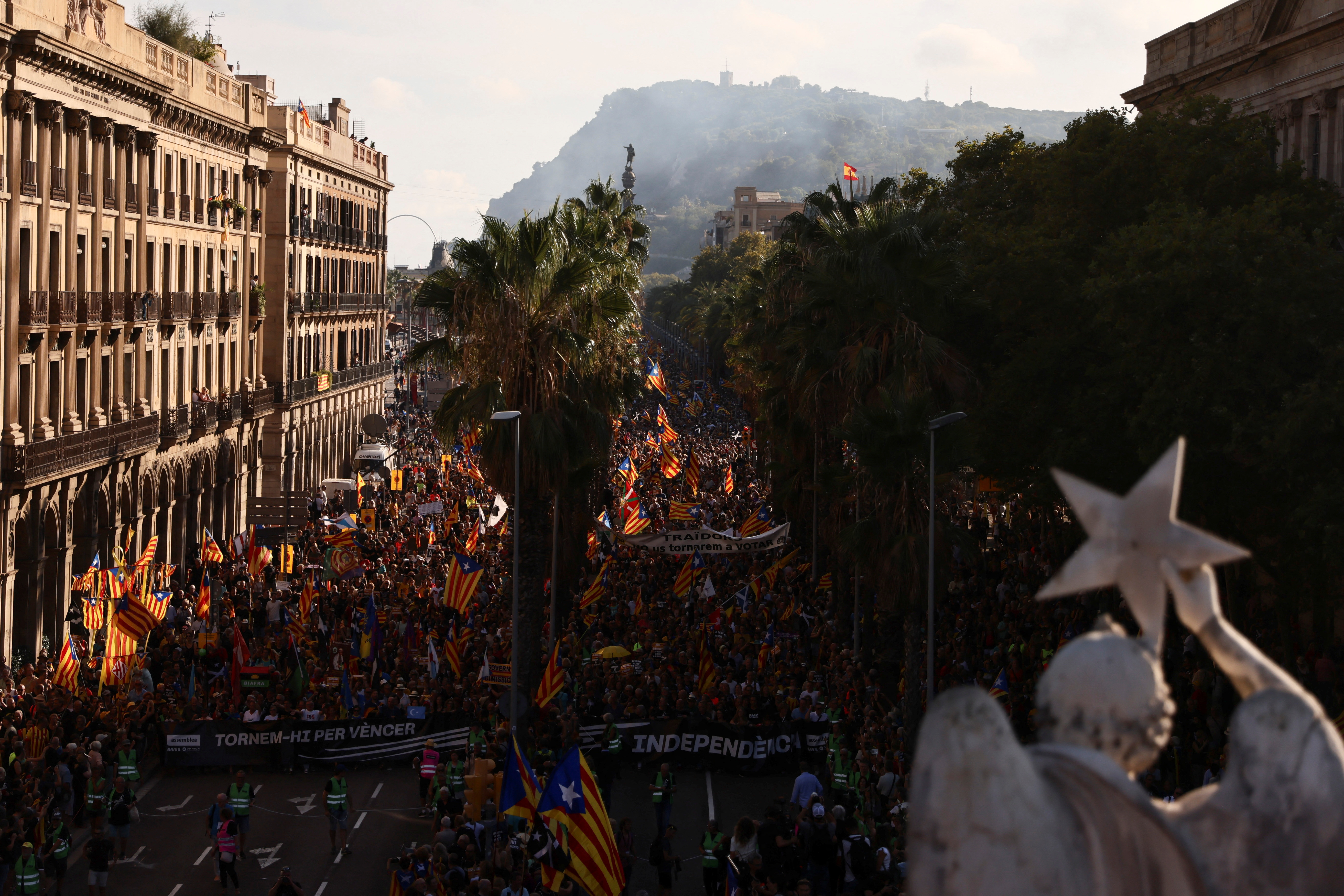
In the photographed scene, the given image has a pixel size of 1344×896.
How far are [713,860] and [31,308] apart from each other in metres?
24.2

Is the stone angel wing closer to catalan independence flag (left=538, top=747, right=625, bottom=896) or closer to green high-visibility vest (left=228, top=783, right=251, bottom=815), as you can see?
catalan independence flag (left=538, top=747, right=625, bottom=896)

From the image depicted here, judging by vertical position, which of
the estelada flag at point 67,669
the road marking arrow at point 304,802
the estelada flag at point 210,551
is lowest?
the road marking arrow at point 304,802

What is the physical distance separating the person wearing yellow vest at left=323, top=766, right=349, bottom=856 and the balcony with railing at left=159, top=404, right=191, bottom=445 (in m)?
26.3

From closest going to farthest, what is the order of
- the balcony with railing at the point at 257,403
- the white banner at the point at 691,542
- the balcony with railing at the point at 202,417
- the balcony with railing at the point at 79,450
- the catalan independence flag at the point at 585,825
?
the catalan independence flag at the point at 585,825 < the white banner at the point at 691,542 < the balcony with railing at the point at 79,450 < the balcony with railing at the point at 202,417 < the balcony with railing at the point at 257,403

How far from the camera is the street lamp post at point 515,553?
73.1 ft

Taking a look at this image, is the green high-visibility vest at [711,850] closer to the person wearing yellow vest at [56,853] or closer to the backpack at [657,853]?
the backpack at [657,853]

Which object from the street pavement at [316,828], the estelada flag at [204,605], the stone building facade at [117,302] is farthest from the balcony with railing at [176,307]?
the street pavement at [316,828]

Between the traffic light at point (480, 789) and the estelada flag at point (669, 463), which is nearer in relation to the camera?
the traffic light at point (480, 789)

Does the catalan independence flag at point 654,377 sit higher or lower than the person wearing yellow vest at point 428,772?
higher

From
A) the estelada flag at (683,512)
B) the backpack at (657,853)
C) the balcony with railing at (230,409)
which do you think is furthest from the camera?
the balcony with railing at (230,409)

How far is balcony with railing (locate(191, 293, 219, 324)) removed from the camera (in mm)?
49406

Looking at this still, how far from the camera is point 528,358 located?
24828 mm

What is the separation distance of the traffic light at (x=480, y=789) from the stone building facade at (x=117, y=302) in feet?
57.7

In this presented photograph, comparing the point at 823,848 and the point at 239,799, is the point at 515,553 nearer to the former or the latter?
the point at 239,799
